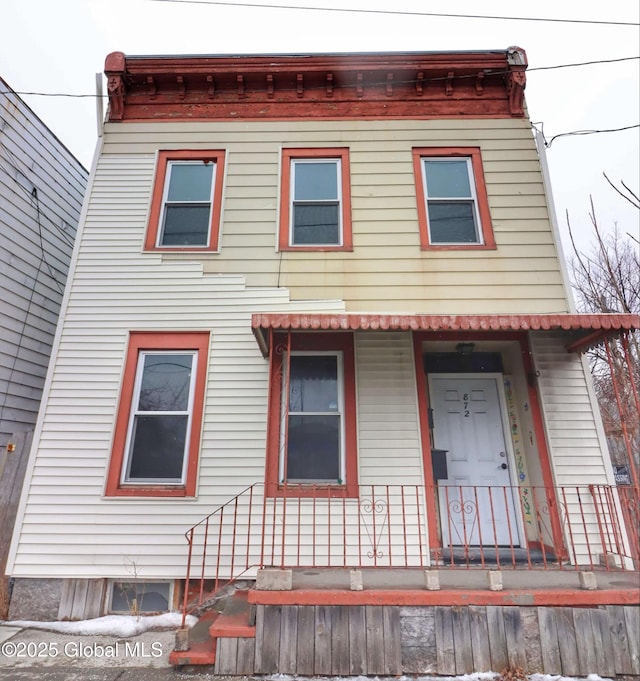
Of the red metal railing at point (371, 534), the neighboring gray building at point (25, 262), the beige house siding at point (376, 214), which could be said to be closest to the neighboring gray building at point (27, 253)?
the neighboring gray building at point (25, 262)

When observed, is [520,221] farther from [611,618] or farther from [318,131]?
[611,618]

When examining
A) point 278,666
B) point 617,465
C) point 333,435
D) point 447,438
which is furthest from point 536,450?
point 617,465

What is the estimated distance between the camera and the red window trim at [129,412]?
195 inches

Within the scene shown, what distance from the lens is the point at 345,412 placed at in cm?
528

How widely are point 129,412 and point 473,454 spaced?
14.5ft

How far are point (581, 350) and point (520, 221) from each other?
2006 millimetres

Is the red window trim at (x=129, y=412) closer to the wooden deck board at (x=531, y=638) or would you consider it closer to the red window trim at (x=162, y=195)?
the red window trim at (x=162, y=195)

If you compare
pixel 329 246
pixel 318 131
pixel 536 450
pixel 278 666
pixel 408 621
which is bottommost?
pixel 278 666

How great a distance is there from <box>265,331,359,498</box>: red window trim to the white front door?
1.17 m

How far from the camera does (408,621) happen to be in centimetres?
350

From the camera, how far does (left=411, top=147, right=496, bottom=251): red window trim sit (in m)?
5.91

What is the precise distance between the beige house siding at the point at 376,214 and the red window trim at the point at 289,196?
9 cm

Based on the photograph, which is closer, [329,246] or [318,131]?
[329,246]

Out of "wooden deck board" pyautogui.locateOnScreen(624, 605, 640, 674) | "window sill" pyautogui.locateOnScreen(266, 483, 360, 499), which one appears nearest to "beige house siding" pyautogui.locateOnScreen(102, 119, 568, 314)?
"window sill" pyautogui.locateOnScreen(266, 483, 360, 499)
